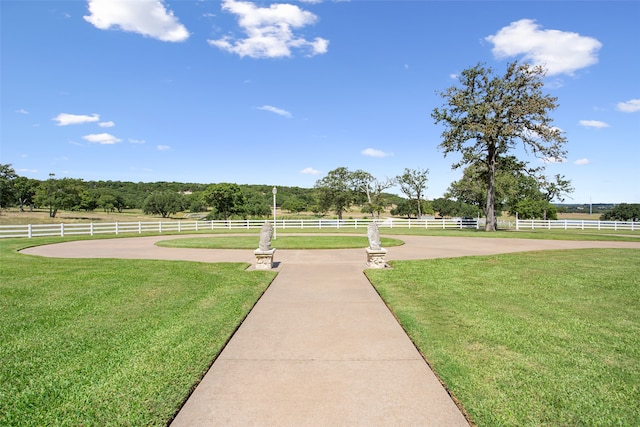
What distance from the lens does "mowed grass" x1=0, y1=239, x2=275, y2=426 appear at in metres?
3.57

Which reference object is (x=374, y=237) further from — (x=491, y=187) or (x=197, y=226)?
(x=197, y=226)

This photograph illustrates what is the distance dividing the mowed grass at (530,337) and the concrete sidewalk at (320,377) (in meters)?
0.39

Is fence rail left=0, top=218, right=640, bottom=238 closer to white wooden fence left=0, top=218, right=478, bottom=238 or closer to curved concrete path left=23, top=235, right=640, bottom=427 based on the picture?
white wooden fence left=0, top=218, right=478, bottom=238

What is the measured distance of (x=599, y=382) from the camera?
4094 mm

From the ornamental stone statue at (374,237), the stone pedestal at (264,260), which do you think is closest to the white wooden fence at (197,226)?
the ornamental stone statue at (374,237)

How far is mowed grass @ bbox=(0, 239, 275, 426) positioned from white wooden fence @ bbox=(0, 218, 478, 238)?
2066 cm

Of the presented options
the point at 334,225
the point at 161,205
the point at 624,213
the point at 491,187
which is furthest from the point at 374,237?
the point at 624,213

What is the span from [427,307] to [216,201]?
72.0 m

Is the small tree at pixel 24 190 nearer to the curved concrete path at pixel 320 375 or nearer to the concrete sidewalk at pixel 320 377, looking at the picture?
the curved concrete path at pixel 320 375

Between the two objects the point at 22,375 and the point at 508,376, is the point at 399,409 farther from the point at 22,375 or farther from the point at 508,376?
the point at 22,375

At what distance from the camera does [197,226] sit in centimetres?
3569

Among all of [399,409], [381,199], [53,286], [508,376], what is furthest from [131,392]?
[381,199]

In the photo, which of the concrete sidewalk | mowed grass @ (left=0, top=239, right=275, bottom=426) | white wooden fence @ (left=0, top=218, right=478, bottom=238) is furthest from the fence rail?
the concrete sidewalk

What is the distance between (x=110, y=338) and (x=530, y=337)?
628 cm
